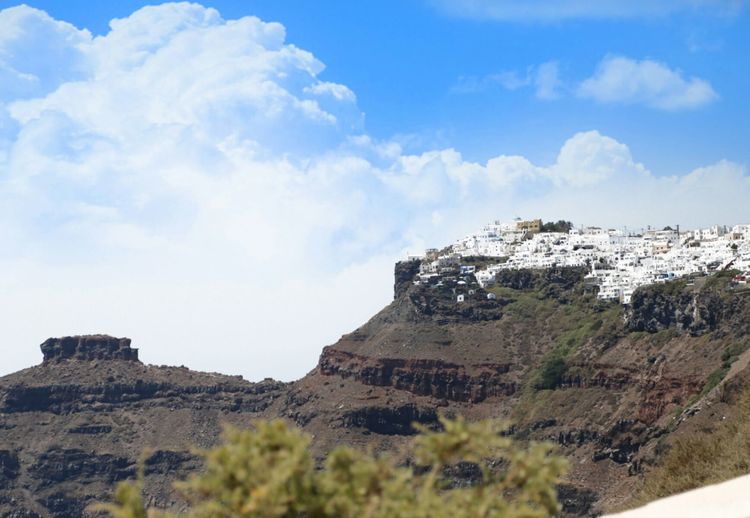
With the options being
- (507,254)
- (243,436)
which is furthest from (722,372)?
(243,436)

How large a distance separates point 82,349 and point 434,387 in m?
66.1

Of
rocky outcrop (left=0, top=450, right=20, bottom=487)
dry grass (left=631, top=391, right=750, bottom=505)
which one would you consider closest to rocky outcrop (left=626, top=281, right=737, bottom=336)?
dry grass (left=631, top=391, right=750, bottom=505)

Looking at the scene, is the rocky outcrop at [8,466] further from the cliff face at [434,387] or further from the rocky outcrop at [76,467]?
the rocky outcrop at [76,467]

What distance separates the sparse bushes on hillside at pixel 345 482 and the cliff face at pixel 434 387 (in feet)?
296

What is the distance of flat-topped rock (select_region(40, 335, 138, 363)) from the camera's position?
195 m

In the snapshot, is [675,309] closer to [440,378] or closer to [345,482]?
[440,378]

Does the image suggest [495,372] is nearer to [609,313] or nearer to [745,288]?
[609,313]

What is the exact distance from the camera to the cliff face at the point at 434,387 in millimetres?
126062

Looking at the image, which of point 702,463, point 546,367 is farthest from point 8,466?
point 702,463

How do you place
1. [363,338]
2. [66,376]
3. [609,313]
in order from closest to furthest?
1. [609,313]
2. [363,338]
3. [66,376]

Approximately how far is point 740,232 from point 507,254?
115 feet

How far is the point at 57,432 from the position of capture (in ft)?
578

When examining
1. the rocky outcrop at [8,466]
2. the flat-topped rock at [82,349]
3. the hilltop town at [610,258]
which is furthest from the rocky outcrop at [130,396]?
the hilltop town at [610,258]

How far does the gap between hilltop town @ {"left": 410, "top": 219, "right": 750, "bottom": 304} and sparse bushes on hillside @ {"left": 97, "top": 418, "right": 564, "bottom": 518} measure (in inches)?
5011
